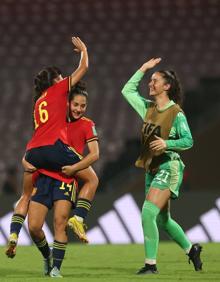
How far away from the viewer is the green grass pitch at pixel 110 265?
734cm

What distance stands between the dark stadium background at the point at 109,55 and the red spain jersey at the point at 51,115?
395 inches

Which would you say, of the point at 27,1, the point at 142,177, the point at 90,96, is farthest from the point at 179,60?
the point at 142,177

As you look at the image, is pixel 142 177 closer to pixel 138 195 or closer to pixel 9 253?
pixel 138 195

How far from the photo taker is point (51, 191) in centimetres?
737

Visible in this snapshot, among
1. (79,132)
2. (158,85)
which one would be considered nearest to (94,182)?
(79,132)

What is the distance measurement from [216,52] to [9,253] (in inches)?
652

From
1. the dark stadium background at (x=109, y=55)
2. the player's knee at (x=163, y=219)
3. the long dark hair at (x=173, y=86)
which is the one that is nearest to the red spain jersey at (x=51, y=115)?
the long dark hair at (x=173, y=86)

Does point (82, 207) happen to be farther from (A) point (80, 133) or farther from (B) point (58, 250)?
(A) point (80, 133)

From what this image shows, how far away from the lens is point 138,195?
13867 millimetres

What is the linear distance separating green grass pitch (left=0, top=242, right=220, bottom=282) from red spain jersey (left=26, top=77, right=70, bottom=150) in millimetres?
1064

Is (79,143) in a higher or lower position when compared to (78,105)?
lower

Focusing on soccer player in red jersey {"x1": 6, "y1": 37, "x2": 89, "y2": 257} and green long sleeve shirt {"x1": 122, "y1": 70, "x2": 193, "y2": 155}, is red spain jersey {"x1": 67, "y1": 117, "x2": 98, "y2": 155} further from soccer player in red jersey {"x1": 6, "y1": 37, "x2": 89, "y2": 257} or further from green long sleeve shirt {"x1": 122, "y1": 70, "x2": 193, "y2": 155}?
green long sleeve shirt {"x1": 122, "y1": 70, "x2": 193, "y2": 155}

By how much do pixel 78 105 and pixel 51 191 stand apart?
0.72 m

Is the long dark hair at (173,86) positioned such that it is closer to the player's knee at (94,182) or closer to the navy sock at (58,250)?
the player's knee at (94,182)
